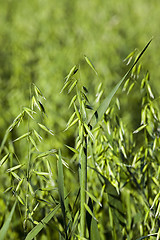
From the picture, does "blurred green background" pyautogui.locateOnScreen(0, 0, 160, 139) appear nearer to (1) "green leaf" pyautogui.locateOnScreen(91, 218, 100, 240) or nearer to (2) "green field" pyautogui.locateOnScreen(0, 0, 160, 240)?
(2) "green field" pyautogui.locateOnScreen(0, 0, 160, 240)

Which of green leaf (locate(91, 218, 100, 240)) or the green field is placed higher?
the green field

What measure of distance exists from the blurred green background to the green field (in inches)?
0.4

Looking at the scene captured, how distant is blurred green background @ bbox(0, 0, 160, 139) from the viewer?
6.36 ft

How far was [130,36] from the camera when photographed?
123 inches

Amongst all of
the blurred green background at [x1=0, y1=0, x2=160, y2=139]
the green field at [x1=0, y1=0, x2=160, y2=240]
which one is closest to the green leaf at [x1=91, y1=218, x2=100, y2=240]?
the green field at [x1=0, y1=0, x2=160, y2=240]

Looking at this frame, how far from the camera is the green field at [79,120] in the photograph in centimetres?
73

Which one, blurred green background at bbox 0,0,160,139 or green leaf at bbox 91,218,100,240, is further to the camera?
blurred green background at bbox 0,0,160,139

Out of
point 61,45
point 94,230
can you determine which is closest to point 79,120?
point 94,230

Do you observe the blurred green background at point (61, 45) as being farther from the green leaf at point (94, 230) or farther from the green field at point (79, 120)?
the green leaf at point (94, 230)

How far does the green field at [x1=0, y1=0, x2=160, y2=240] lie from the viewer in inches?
28.6

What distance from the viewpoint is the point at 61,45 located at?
273 centimetres

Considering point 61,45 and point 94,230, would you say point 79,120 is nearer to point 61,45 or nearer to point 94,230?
point 94,230

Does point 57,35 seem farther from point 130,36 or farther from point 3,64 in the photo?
point 130,36

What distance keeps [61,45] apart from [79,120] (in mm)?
2131
